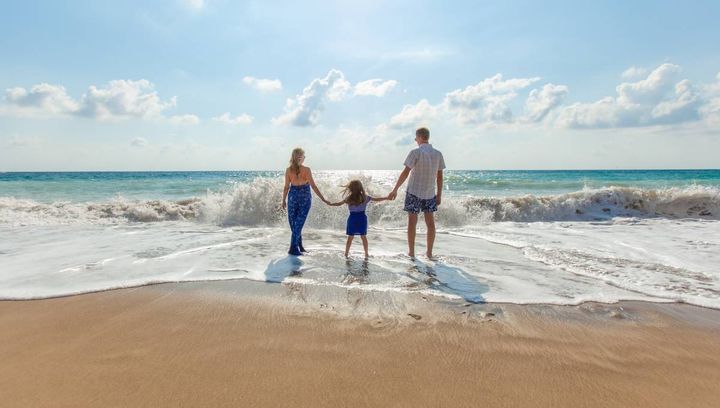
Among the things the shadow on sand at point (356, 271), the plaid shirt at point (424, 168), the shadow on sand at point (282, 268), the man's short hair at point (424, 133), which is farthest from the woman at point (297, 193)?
the man's short hair at point (424, 133)

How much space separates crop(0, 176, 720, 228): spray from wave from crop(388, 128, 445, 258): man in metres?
4.97

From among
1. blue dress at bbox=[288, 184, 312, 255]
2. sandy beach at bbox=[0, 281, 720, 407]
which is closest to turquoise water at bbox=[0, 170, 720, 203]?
blue dress at bbox=[288, 184, 312, 255]

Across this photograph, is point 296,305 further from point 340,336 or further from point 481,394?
point 481,394

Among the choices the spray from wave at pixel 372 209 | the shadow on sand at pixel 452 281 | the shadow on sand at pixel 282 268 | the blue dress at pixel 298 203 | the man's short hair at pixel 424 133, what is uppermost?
the man's short hair at pixel 424 133

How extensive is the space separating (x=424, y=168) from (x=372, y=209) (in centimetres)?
635

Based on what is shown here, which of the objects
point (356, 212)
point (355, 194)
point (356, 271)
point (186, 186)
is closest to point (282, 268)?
A: point (356, 271)

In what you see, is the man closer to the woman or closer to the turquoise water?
the woman

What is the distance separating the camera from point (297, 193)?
683 centimetres

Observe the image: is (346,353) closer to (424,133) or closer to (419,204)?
(419,204)

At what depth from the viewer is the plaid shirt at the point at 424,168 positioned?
20.6 feet

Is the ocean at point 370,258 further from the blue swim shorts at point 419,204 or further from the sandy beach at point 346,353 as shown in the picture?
the blue swim shorts at point 419,204

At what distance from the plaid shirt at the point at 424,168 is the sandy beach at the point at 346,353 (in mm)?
2728

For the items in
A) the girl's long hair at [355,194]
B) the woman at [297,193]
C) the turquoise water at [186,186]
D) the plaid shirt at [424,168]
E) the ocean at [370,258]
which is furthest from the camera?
the turquoise water at [186,186]

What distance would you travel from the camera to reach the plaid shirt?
627 cm
